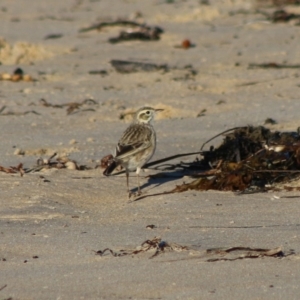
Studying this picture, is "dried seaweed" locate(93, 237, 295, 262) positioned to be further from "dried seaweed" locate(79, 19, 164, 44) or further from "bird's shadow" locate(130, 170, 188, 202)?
"dried seaweed" locate(79, 19, 164, 44)

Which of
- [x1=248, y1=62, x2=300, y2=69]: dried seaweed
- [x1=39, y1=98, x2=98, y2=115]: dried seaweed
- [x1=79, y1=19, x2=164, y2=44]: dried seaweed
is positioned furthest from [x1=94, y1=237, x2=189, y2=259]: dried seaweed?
[x1=79, y1=19, x2=164, y2=44]: dried seaweed

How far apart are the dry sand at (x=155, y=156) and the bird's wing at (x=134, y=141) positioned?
27 centimetres

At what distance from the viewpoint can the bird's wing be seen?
7965 millimetres

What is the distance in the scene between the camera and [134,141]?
321 inches

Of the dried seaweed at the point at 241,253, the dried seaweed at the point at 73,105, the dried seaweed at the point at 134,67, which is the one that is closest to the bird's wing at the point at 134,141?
the dried seaweed at the point at 241,253

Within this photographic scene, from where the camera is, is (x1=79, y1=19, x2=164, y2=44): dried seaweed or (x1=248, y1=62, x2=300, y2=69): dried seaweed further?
(x1=79, y1=19, x2=164, y2=44): dried seaweed

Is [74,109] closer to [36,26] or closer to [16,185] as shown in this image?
[16,185]

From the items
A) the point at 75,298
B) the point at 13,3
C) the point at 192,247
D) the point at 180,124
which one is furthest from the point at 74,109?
the point at 13,3

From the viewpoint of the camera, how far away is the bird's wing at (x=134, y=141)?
26.1ft

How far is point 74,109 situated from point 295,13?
8414 mm

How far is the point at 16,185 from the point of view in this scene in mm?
7512

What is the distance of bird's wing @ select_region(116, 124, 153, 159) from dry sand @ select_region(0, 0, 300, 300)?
0.90ft

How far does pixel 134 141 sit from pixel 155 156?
33.4 inches

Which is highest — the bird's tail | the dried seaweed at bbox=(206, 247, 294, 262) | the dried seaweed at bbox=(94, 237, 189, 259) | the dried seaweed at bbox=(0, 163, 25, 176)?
the dried seaweed at bbox=(206, 247, 294, 262)
